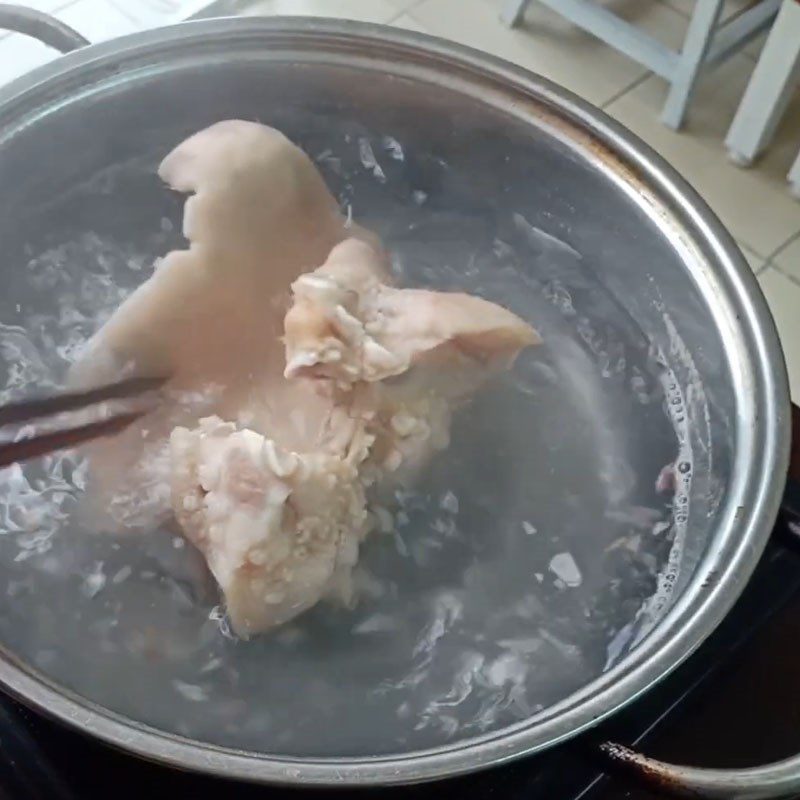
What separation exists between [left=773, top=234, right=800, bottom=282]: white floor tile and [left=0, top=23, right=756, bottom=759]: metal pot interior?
27.1 inches

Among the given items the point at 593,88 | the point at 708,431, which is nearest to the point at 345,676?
the point at 708,431

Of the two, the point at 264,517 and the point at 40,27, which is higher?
the point at 40,27

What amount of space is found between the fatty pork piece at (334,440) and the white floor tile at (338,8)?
105 cm

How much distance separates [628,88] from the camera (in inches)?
68.7

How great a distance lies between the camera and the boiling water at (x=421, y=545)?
2.45 feet

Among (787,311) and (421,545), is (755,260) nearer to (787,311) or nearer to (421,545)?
(787,311)

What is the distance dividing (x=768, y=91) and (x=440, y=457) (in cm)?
106

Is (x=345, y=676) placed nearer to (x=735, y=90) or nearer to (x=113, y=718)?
(x=113, y=718)

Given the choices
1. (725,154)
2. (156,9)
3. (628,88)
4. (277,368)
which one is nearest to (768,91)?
(725,154)

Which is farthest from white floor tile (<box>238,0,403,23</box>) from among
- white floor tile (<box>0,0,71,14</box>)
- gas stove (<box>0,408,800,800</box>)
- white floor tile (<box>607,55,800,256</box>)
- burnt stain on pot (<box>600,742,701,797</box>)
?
burnt stain on pot (<box>600,742,701,797</box>)

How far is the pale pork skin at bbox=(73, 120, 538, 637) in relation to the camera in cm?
73

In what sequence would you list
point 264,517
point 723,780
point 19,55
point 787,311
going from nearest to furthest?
point 723,780 → point 264,517 → point 787,311 → point 19,55

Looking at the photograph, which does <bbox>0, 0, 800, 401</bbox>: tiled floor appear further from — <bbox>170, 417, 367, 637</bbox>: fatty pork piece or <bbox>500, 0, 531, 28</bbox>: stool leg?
<bbox>170, 417, 367, 637</bbox>: fatty pork piece

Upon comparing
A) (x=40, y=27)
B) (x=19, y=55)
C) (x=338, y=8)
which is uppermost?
(x=40, y=27)
